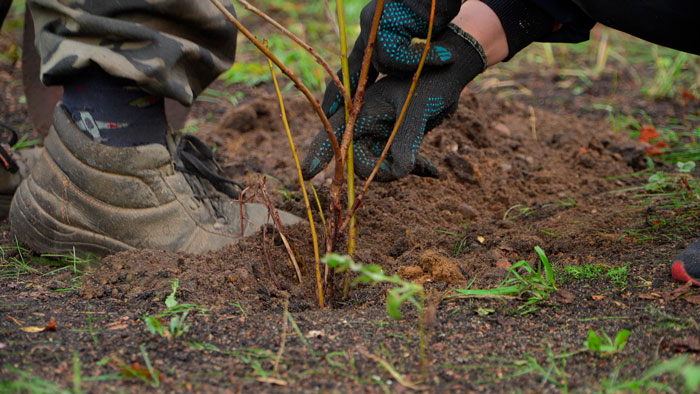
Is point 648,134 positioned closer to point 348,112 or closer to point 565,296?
point 565,296

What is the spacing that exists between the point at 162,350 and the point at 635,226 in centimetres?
143

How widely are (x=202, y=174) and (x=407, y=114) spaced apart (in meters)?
0.71

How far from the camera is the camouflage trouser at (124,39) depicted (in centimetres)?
167

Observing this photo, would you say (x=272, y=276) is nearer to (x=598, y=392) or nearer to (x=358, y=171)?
(x=358, y=171)

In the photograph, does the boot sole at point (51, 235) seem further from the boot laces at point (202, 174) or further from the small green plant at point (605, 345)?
the small green plant at point (605, 345)

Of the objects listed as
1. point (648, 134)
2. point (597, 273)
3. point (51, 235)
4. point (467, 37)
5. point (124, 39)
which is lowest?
point (648, 134)

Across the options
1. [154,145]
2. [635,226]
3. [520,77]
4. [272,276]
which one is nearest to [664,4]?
[635,226]

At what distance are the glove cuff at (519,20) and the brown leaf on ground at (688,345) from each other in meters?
1.07

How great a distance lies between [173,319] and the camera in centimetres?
131

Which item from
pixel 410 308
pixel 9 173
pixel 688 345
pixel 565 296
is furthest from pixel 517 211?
pixel 9 173

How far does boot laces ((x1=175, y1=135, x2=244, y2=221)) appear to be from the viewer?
194 cm

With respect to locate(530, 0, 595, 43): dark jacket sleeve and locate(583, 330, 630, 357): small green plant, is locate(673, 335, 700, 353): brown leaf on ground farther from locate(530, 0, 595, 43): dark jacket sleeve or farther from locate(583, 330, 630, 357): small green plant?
locate(530, 0, 595, 43): dark jacket sleeve

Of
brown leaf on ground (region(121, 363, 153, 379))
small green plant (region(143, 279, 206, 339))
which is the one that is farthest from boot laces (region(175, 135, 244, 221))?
brown leaf on ground (region(121, 363, 153, 379))

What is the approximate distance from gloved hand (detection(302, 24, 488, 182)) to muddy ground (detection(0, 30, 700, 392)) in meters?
0.24
